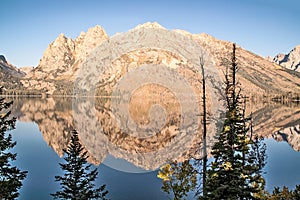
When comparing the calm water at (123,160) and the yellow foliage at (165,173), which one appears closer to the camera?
the yellow foliage at (165,173)

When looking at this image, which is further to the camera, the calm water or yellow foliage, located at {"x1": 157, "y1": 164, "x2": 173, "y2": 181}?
the calm water

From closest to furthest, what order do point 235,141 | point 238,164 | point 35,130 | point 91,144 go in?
point 238,164 < point 235,141 < point 91,144 < point 35,130

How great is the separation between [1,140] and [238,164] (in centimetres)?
1415

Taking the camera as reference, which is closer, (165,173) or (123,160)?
(165,173)

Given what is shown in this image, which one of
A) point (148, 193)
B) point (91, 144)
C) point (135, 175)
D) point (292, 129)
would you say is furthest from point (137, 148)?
point (292, 129)

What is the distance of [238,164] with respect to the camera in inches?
553

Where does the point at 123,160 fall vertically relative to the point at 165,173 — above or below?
above

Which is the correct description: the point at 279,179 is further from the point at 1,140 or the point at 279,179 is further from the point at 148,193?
the point at 1,140

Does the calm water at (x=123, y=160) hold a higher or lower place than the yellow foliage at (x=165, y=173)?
higher

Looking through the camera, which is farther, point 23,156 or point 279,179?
point 23,156

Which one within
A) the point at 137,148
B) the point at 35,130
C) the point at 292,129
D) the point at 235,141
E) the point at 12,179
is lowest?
the point at 12,179

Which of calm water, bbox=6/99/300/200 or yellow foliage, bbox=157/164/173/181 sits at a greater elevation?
calm water, bbox=6/99/300/200

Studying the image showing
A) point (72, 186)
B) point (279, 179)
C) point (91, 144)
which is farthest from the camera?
point (91, 144)

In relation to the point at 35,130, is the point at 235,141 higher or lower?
lower
